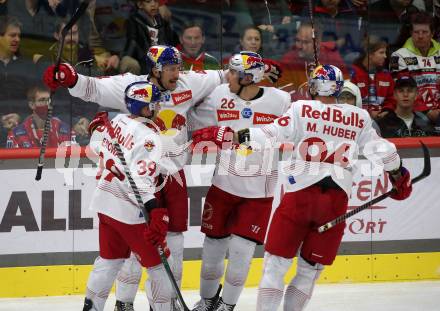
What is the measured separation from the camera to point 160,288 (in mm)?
5871

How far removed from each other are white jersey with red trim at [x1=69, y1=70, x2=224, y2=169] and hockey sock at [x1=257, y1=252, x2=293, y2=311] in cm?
87

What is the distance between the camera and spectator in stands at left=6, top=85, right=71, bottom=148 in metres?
7.21

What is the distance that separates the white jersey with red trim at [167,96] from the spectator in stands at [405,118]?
193cm

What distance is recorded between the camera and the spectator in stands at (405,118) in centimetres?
781

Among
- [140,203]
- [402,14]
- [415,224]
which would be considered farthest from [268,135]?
[402,14]

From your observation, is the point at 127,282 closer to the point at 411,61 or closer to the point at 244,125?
the point at 244,125

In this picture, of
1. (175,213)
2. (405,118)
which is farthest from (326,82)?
(405,118)

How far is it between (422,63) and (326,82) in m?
2.48

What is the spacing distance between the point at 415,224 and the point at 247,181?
1696 millimetres

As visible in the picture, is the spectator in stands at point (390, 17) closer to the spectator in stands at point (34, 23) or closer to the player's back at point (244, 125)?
the player's back at point (244, 125)

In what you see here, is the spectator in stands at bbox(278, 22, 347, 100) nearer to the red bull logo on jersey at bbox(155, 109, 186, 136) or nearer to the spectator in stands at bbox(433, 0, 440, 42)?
the spectator in stands at bbox(433, 0, 440, 42)

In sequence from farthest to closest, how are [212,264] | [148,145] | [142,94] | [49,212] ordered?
[49,212] < [212,264] < [142,94] < [148,145]

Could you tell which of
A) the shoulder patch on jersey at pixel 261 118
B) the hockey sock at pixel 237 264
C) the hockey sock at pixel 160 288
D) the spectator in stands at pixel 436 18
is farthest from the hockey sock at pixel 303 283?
the spectator in stands at pixel 436 18

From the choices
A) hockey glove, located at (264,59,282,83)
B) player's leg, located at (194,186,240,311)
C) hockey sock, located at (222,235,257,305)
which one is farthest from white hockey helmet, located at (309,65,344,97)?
hockey sock, located at (222,235,257,305)
